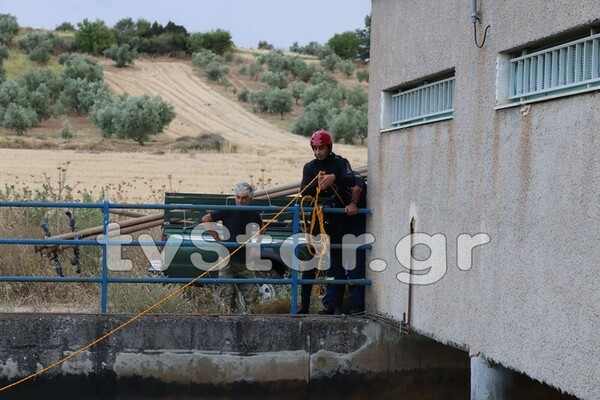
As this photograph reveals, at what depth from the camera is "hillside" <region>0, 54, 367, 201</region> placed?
28317 millimetres

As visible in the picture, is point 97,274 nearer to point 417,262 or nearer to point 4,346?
point 4,346

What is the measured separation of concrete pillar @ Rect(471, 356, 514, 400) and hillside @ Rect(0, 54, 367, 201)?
8.79m

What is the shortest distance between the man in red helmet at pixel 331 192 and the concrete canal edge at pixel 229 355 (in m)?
0.52

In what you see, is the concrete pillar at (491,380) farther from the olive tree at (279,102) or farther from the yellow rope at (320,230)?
the olive tree at (279,102)

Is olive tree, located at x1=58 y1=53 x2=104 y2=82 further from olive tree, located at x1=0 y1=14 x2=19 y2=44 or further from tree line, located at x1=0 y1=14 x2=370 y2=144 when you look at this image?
olive tree, located at x1=0 y1=14 x2=19 y2=44

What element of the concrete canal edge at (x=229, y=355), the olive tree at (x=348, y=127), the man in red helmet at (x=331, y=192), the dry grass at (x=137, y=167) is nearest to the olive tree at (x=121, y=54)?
the dry grass at (x=137, y=167)

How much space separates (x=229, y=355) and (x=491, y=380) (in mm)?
2585

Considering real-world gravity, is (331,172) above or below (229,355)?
above

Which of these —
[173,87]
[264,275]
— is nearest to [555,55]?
[264,275]

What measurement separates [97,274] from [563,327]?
21.8 ft

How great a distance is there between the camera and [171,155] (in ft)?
126

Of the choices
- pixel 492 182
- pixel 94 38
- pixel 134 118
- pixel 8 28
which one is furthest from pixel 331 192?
pixel 8 28

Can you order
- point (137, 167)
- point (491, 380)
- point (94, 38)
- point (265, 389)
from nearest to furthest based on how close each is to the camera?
1. point (491, 380)
2. point (265, 389)
3. point (137, 167)
4. point (94, 38)

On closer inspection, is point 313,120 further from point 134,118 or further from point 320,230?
point 320,230
